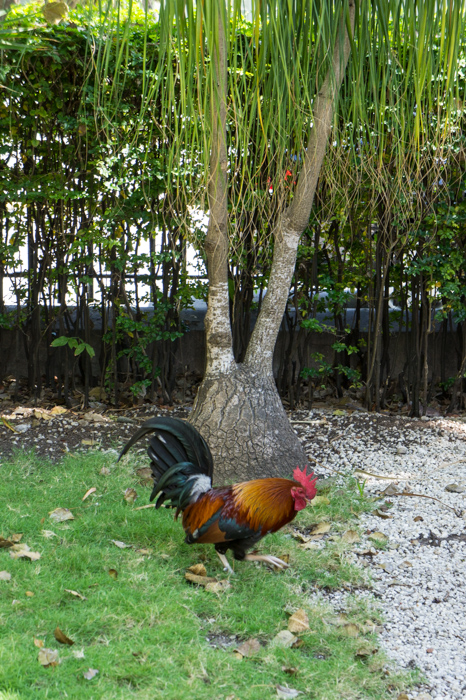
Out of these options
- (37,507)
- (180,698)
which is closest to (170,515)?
(37,507)

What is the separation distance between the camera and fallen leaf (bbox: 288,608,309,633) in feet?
7.88

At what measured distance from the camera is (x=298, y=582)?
281 centimetres

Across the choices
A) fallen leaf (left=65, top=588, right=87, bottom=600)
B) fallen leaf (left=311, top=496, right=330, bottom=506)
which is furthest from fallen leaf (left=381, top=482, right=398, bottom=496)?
fallen leaf (left=65, top=588, right=87, bottom=600)

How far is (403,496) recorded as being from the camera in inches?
152

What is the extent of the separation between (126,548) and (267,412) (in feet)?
4.58

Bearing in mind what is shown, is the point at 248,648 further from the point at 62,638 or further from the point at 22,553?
the point at 22,553

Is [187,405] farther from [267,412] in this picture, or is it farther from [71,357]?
[267,412]

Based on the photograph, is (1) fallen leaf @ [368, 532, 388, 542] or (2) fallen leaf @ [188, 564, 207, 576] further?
(1) fallen leaf @ [368, 532, 388, 542]

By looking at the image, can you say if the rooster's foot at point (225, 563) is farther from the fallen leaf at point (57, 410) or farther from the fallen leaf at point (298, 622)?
the fallen leaf at point (57, 410)

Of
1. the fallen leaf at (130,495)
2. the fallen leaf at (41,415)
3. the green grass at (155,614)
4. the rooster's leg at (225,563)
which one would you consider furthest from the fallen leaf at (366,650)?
the fallen leaf at (41,415)

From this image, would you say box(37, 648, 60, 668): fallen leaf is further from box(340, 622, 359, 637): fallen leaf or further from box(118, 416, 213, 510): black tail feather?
box(340, 622, 359, 637): fallen leaf

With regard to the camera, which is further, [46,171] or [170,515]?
[46,171]

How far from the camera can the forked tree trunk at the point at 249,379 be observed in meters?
3.86

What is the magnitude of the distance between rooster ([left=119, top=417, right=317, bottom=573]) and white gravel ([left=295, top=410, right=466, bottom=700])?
0.47 meters
